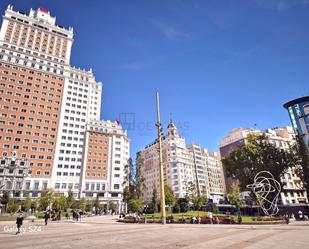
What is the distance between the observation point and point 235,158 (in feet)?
162

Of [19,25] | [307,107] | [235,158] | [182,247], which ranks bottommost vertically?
[182,247]

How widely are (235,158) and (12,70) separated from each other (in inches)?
3240

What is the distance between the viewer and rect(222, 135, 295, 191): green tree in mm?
44281

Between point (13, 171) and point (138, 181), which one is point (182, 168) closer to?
point (138, 181)

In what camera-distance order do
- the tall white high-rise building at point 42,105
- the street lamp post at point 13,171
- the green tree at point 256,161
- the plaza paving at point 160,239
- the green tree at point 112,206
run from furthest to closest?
1. the green tree at point 112,206
2. the tall white high-rise building at point 42,105
3. the street lamp post at point 13,171
4. the green tree at point 256,161
5. the plaza paving at point 160,239

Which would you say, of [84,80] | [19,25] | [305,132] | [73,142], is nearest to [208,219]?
[305,132]

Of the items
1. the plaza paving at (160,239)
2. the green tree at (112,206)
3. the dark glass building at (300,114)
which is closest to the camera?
the plaza paving at (160,239)

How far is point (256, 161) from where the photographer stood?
46000mm

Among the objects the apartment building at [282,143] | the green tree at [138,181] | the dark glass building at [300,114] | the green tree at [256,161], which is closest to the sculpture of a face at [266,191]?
the green tree at [256,161]

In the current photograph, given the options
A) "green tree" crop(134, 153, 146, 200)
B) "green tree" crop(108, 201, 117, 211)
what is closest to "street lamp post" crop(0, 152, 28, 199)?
"green tree" crop(108, 201, 117, 211)

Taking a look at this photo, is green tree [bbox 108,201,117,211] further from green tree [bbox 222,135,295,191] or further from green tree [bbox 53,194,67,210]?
green tree [bbox 222,135,295,191]

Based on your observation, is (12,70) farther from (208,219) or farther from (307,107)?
(307,107)

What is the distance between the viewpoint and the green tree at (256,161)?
44281mm

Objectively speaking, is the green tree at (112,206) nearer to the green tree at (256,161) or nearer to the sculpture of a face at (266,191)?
the green tree at (256,161)
